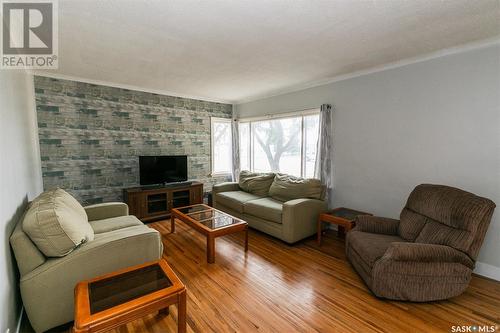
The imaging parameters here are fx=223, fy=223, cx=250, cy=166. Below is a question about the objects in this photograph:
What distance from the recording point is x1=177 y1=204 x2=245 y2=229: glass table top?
113 inches

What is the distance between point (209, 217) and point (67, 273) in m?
1.73

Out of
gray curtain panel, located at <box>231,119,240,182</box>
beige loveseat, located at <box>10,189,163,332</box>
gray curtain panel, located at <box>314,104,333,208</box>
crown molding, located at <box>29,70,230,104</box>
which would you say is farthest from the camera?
gray curtain panel, located at <box>231,119,240,182</box>

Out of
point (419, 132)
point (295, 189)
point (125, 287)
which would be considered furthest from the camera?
point (295, 189)

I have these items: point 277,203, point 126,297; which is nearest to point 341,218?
point 277,203

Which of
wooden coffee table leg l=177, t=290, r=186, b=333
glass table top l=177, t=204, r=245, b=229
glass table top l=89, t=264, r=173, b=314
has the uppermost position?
glass table top l=89, t=264, r=173, b=314

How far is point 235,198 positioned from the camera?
12.8ft

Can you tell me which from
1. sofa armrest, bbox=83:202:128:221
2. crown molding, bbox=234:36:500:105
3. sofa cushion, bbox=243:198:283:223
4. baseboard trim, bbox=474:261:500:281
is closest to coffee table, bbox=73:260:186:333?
sofa armrest, bbox=83:202:128:221

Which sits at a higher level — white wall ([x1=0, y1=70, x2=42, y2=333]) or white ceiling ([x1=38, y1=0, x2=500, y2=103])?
white ceiling ([x1=38, y1=0, x2=500, y2=103])

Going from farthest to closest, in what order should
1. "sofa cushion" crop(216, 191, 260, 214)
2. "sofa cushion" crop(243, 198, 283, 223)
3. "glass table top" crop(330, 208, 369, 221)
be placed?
"sofa cushion" crop(216, 191, 260, 214)
"sofa cushion" crop(243, 198, 283, 223)
"glass table top" crop(330, 208, 369, 221)

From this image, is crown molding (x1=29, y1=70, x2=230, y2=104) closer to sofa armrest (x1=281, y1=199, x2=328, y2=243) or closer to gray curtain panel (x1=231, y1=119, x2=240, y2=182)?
gray curtain panel (x1=231, y1=119, x2=240, y2=182)

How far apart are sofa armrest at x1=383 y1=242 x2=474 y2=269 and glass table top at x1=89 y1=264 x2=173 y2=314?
72.6 inches

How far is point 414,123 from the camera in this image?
279cm

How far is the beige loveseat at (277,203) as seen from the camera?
3.06 meters

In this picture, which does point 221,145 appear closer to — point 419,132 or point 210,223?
point 210,223
